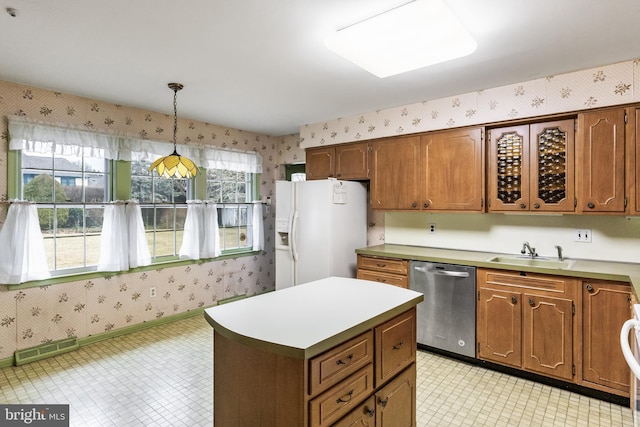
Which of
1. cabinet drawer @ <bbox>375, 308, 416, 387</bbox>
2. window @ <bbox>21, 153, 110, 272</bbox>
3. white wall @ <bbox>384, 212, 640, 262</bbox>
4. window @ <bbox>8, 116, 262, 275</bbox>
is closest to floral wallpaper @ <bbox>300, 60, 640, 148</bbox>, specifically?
white wall @ <bbox>384, 212, 640, 262</bbox>

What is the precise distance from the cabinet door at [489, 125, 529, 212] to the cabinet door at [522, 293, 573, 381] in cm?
80

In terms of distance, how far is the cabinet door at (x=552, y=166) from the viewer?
2.83m

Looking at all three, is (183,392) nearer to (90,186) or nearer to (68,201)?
(68,201)

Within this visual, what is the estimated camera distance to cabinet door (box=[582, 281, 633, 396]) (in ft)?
8.02

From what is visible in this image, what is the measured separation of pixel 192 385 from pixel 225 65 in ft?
8.16

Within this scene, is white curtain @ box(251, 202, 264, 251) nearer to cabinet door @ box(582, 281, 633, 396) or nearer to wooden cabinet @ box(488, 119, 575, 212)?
wooden cabinet @ box(488, 119, 575, 212)

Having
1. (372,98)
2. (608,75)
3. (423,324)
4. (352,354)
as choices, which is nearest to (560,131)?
(608,75)

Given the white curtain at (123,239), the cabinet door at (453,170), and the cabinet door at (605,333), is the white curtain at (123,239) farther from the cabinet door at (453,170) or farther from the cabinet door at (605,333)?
the cabinet door at (605,333)

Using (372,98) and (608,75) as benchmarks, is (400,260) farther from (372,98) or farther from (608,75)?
(608,75)

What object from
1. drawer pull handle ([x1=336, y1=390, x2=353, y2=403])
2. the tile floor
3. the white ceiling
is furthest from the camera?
the tile floor

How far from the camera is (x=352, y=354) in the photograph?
5.08 ft

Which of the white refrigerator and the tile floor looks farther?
the white refrigerator

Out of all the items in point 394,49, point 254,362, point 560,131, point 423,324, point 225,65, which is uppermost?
point 225,65

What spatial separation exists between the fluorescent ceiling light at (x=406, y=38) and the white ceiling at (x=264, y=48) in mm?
104
